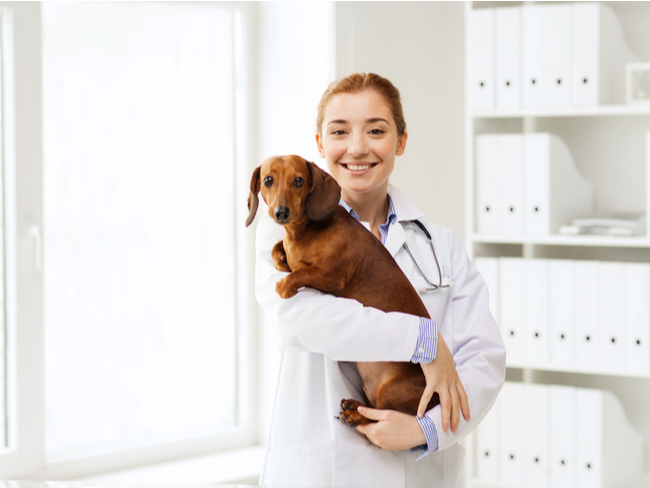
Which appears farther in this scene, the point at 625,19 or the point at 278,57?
the point at 278,57

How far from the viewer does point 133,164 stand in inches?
92.0

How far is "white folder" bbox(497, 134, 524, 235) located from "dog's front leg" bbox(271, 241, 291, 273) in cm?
125

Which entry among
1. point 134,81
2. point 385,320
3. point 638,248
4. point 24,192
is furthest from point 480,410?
point 134,81

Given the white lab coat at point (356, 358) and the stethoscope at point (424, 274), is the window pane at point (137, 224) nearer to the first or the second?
the white lab coat at point (356, 358)

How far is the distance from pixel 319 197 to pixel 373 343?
25cm

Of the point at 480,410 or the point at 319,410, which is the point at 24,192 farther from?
the point at 480,410

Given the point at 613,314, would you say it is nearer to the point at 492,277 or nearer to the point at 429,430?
the point at 492,277

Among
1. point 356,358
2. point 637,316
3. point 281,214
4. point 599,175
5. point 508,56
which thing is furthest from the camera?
point 599,175

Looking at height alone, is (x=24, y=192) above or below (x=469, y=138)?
below

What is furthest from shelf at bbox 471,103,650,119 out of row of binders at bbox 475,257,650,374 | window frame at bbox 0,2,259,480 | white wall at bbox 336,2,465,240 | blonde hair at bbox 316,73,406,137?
window frame at bbox 0,2,259,480

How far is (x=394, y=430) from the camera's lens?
110 cm

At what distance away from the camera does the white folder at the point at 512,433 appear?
216cm

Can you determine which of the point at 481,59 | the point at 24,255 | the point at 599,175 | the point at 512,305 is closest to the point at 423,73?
the point at 481,59

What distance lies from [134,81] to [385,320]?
1.67 m
